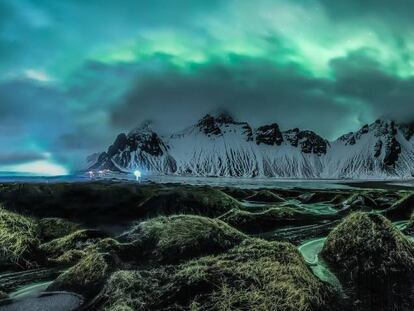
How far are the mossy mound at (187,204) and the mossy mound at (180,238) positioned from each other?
12.1 meters

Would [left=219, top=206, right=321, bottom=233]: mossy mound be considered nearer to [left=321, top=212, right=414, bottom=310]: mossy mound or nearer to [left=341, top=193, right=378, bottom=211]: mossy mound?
[left=321, top=212, right=414, bottom=310]: mossy mound

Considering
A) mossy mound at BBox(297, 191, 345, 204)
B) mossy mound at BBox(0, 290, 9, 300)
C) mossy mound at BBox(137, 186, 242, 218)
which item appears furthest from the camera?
mossy mound at BBox(297, 191, 345, 204)

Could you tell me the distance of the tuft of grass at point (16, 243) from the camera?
9.88m

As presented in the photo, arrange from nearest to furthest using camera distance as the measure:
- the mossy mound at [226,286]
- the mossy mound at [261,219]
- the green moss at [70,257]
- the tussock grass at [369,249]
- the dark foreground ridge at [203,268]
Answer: the mossy mound at [226,286] < the dark foreground ridge at [203,268] < the tussock grass at [369,249] < the green moss at [70,257] < the mossy mound at [261,219]

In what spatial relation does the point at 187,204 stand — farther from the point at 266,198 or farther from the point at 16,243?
the point at 16,243

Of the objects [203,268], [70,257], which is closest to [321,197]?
[70,257]

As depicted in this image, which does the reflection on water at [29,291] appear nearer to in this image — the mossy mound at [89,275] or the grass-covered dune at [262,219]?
the mossy mound at [89,275]

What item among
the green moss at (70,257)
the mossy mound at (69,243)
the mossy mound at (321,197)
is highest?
the mossy mound at (321,197)

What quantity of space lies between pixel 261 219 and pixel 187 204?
6051mm

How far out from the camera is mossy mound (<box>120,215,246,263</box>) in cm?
803

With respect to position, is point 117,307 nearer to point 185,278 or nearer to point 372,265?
point 185,278

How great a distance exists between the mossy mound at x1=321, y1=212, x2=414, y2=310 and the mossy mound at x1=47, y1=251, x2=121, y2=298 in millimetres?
4627

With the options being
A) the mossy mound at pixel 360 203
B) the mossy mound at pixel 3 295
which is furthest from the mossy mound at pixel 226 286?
the mossy mound at pixel 360 203

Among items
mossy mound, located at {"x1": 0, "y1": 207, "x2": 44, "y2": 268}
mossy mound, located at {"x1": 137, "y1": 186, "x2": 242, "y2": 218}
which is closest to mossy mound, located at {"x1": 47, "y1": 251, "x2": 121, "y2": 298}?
mossy mound, located at {"x1": 0, "y1": 207, "x2": 44, "y2": 268}
